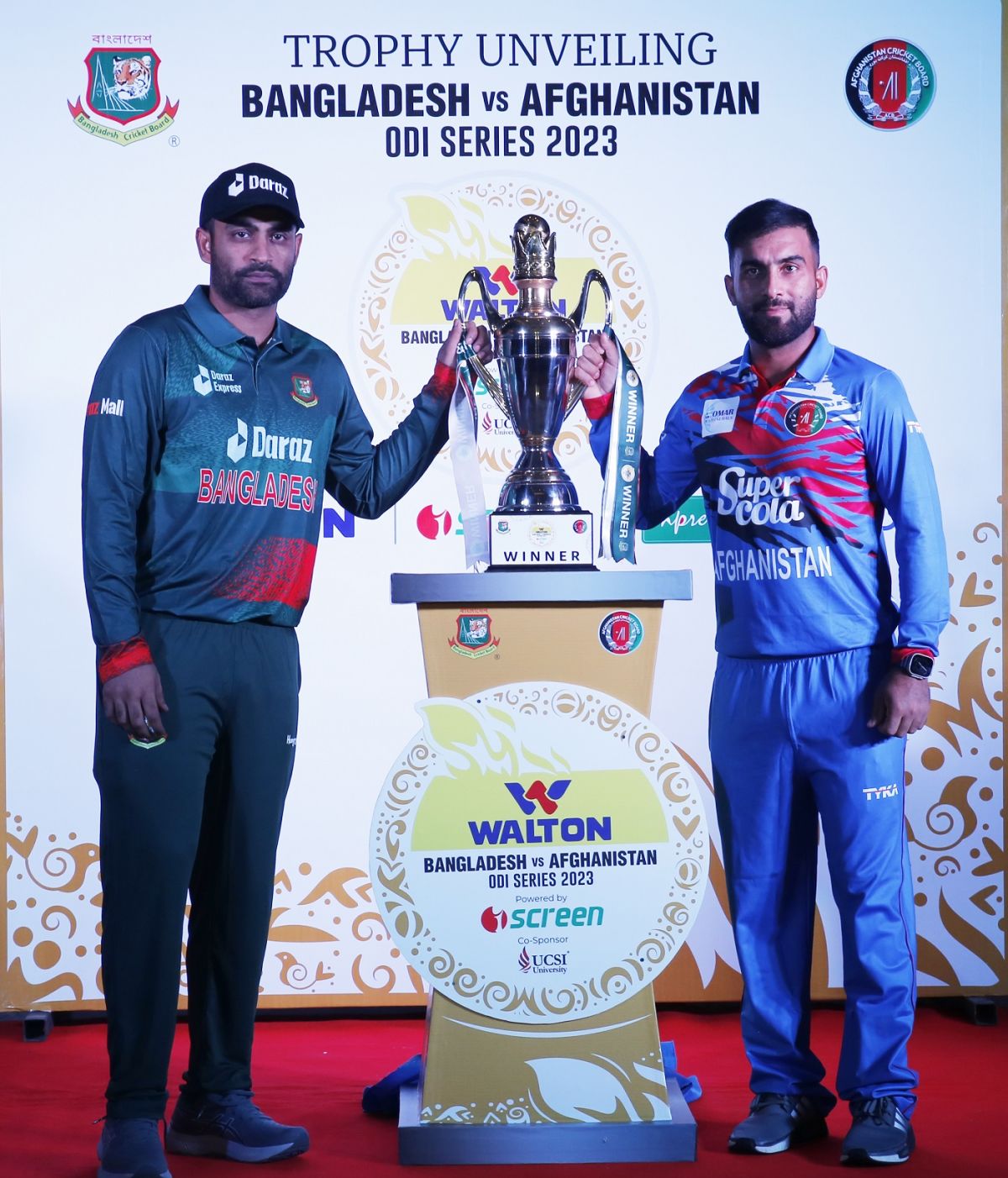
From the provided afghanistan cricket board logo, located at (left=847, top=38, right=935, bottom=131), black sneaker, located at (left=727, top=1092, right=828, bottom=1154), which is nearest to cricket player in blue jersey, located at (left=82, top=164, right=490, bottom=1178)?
black sneaker, located at (left=727, top=1092, right=828, bottom=1154)

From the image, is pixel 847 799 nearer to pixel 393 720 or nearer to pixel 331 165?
pixel 393 720

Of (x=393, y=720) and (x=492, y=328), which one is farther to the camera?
(x=393, y=720)

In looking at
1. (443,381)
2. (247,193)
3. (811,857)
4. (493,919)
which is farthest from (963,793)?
(247,193)

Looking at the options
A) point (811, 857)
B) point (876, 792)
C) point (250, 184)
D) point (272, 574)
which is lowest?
point (811, 857)

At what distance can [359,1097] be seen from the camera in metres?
2.95

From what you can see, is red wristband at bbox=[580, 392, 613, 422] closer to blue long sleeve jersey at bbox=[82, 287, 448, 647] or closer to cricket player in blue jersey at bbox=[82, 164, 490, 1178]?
cricket player in blue jersey at bbox=[82, 164, 490, 1178]

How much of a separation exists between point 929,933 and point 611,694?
1670mm

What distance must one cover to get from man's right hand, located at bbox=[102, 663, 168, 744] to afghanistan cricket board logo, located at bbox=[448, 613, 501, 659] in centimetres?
50

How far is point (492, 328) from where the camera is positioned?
2.60m

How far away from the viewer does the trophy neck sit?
255 centimetres

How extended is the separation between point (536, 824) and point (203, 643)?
65cm

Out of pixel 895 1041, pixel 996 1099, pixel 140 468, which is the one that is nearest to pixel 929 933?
pixel 996 1099

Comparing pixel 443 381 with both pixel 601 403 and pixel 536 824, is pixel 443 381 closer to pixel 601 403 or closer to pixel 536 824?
pixel 601 403

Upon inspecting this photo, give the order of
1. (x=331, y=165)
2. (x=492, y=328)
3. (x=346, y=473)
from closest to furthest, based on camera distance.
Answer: (x=492, y=328) < (x=346, y=473) < (x=331, y=165)
